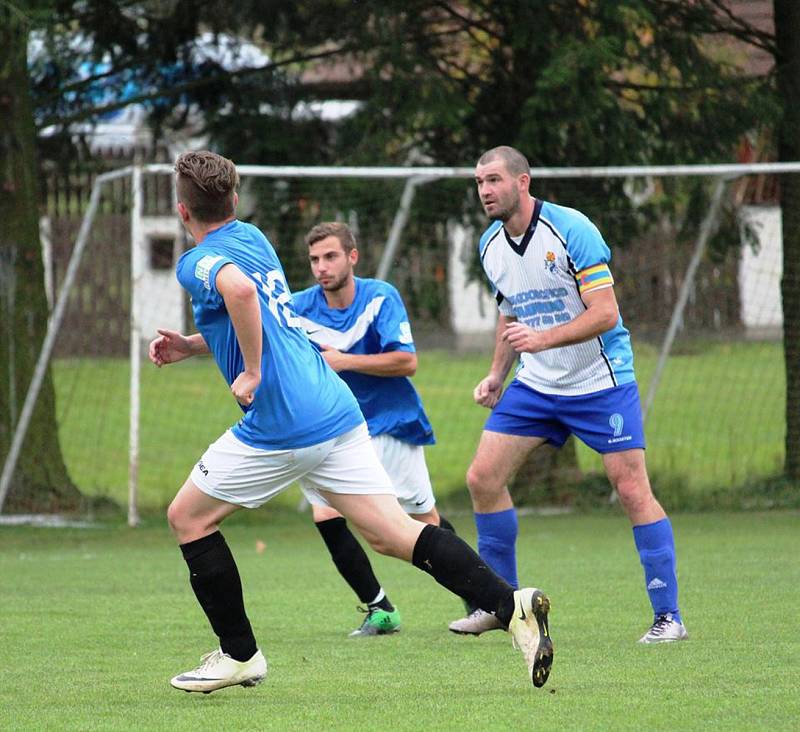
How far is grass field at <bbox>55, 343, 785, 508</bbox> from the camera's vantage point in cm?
1436

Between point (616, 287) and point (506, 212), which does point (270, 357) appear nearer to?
point (506, 212)

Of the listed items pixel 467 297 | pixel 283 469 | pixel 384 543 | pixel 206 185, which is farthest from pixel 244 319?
pixel 467 297

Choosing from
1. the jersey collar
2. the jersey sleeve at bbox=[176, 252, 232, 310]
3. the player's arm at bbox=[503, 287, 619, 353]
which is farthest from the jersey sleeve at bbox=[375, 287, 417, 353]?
the jersey sleeve at bbox=[176, 252, 232, 310]

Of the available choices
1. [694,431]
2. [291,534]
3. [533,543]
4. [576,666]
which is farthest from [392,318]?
[694,431]

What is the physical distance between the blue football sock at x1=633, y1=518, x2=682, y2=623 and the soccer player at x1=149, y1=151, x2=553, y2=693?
1499 mm

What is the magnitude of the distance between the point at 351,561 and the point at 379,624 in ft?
1.18

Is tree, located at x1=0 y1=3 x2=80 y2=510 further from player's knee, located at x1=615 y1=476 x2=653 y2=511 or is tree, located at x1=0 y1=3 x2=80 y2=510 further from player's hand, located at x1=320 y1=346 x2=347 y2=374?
player's knee, located at x1=615 y1=476 x2=653 y2=511

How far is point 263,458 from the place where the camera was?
5.52m

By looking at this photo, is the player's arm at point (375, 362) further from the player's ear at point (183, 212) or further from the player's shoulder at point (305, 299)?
the player's ear at point (183, 212)

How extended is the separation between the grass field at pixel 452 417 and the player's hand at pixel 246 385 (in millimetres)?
9006

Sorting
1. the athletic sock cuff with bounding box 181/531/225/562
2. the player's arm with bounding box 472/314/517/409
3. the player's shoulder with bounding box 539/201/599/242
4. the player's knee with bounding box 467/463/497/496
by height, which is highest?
the player's shoulder with bounding box 539/201/599/242

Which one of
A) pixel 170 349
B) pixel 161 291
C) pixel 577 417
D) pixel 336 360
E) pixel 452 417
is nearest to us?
pixel 170 349

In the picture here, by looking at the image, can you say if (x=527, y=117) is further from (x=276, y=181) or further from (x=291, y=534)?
(x=291, y=534)

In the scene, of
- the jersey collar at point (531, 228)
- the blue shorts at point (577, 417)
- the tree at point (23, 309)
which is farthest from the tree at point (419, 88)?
the blue shorts at point (577, 417)
